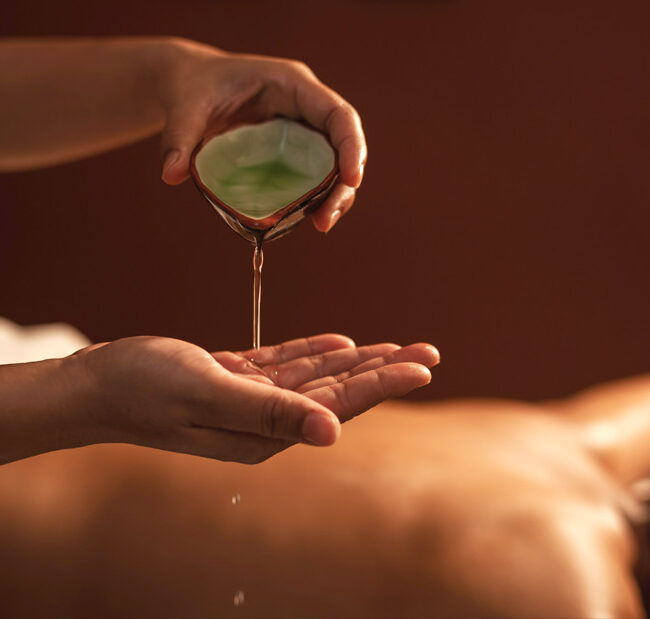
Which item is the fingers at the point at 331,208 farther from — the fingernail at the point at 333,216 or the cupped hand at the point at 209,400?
the cupped hand at the point at 209,400

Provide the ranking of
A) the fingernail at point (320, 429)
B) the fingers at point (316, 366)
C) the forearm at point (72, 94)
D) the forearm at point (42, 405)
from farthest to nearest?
1. the forearm at point (72, 94)
2. the fingers at point (316, 366)
3. the forearm at point (42, 405)
4. the fingernail at point (320, 429)

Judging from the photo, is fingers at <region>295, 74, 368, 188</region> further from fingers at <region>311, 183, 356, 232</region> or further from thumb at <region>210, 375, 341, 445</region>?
thumb at <region>210, 375, 341, 445</region>

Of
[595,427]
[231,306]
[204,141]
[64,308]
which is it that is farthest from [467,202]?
[204,141]

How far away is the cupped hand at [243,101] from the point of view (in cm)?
88

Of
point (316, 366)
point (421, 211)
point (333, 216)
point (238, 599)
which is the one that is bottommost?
point (238, 599)

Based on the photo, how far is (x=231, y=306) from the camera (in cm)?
203

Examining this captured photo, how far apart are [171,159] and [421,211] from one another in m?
1.20

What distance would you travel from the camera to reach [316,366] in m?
0.86

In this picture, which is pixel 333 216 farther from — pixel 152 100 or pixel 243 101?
pixel 152 100

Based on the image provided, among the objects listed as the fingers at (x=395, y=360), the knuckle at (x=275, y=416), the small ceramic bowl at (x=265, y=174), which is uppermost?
the small ceramic bowl at (x=265, y=174)

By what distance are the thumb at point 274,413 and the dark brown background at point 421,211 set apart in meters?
1.37

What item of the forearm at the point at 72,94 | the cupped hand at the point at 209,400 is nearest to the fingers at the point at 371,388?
the cupped hand at the point at 209,400

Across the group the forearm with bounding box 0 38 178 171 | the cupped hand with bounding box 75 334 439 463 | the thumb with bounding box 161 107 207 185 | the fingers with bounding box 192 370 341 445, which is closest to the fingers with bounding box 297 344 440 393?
the cupped hand with bounding box 75 334 439 463

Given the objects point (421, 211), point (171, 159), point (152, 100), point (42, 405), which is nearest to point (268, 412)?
point (42, 405)
